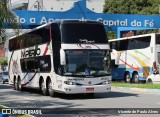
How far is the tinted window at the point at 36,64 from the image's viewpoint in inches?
906

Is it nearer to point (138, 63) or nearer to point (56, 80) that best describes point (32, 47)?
point (56, 80)

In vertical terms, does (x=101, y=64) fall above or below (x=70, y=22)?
below

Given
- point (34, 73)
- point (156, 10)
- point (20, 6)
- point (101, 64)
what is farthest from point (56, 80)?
point (20, 6)

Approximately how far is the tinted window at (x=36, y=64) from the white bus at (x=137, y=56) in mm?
6545

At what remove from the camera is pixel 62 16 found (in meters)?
35.8

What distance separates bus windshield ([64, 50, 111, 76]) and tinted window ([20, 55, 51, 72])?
197cm

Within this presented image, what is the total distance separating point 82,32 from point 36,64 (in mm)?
4860

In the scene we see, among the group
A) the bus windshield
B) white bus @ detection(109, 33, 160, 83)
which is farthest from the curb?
the bus windshield

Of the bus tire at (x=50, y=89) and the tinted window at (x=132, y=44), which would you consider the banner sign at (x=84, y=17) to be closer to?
the tinted window at (x=132, y=44)

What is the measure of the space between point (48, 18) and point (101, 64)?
1469cm

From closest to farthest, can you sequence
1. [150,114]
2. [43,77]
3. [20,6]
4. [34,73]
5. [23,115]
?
[23,115], [150,114], [43,77], [34,73], [20,6]

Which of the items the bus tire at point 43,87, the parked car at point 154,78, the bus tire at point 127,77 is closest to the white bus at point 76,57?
the bus tire at point 43,87

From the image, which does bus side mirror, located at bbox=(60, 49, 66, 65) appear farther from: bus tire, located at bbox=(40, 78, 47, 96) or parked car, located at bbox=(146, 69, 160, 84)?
parked car, located at bbox=(146, 69, 160, 84)

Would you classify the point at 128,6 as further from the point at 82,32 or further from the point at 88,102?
the point at 88,102
